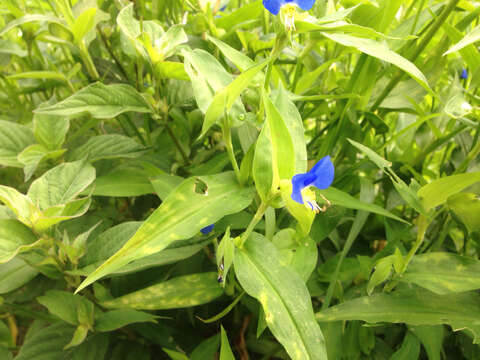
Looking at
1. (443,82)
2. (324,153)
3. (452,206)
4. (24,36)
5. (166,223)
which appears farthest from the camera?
(443,82)

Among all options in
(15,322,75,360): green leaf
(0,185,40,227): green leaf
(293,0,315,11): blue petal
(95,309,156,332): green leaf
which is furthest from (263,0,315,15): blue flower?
(15,322,75,360): green leaf

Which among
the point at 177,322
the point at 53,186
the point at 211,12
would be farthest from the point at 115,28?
the point at 177,322

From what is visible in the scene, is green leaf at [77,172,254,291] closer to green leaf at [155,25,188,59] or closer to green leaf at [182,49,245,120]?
green leaf at [182,49,245,120]

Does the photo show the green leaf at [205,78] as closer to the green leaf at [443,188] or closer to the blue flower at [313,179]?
the blue flower at [313,179]

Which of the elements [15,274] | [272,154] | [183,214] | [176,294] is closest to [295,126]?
[272,154]

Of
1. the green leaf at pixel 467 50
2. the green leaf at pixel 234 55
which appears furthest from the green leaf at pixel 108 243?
the green leaf at pixel 467 50

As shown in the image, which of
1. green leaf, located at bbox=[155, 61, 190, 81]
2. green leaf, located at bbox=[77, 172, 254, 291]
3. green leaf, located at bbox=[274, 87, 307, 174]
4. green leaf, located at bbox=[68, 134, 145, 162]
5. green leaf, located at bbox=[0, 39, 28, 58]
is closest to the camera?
green leaf, located at bbox=[77, 172, 254, 291]

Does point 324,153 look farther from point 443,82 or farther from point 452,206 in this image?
point 443,82
